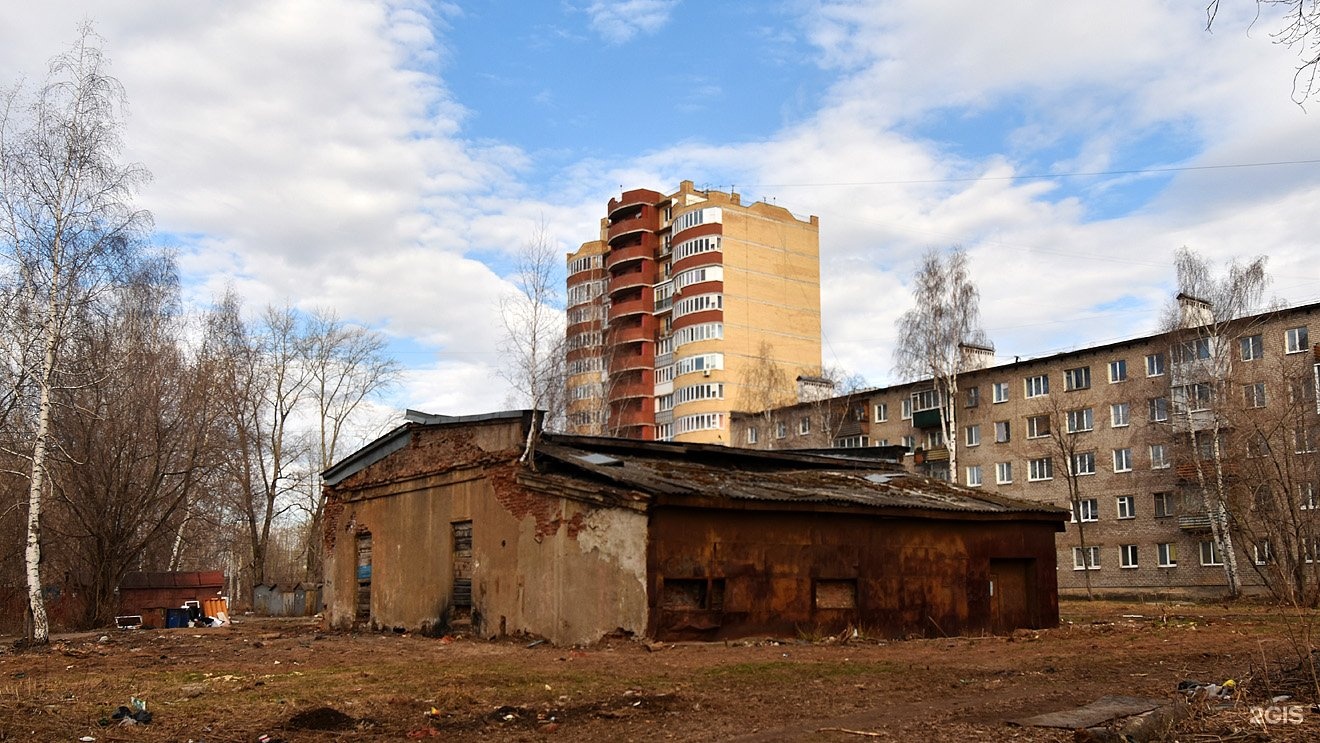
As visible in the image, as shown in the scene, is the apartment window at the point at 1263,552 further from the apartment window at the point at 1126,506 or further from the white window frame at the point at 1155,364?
the white window frame at the point at 1155,364

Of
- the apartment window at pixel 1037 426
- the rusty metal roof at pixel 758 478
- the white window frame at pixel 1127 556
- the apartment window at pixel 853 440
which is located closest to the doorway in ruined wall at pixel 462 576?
the rusty metal roof at pixel 758 478

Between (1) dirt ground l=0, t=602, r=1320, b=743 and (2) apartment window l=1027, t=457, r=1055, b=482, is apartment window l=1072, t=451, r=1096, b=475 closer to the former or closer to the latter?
(2) apartment window l=1027, t=457, r=1055, b=482

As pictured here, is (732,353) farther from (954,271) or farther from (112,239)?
(112,239)

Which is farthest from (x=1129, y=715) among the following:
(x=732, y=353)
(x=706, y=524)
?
(x=732, y=353)

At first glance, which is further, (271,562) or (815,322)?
(271,562)

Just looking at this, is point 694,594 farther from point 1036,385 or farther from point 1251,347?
point 1036,385

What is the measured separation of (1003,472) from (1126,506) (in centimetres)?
665

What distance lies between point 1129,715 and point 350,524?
61.4 ft

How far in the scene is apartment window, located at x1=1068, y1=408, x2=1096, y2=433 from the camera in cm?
5028

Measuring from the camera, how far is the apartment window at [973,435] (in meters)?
55.3

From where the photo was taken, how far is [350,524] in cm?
2417

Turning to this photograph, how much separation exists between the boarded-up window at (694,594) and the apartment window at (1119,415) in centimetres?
3776

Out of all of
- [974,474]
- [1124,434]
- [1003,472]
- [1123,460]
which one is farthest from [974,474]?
[1124,434]

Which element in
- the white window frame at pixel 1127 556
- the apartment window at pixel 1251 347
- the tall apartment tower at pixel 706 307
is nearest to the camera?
the apartment window at pixel 1251 347
